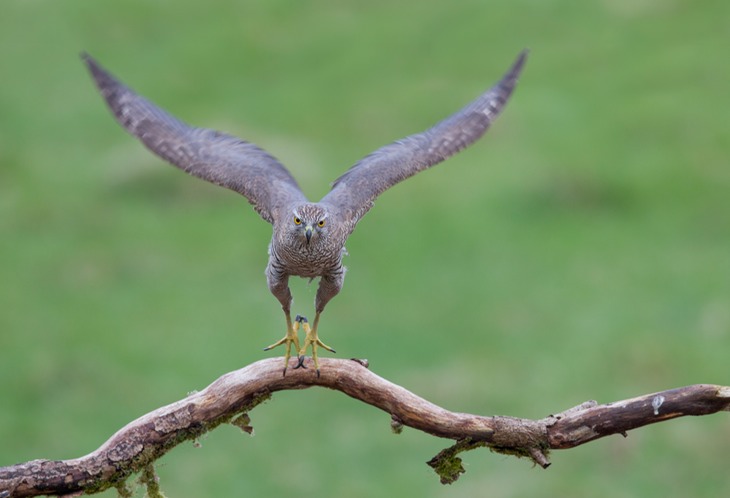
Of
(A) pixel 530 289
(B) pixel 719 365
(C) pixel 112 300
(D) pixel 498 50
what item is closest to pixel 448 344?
(A) pixel 530 289

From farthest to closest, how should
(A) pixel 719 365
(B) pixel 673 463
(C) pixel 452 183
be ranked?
(C) pixel 452 183 < (A) pixel 719 365 < (B) pixel 673 463

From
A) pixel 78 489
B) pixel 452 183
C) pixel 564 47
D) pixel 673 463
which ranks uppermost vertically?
pixel 564 47

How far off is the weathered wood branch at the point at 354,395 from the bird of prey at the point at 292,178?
1.43ft

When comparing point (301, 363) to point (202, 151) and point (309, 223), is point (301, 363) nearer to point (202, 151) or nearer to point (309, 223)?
point (309, 223)

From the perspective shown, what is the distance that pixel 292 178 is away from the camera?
630 inches

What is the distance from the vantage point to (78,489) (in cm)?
1359

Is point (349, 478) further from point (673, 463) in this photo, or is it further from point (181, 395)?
point (673, 463)

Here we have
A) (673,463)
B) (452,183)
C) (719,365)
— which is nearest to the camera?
(673,463)

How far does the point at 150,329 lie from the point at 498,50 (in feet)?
57.9

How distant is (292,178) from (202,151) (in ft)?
3.36

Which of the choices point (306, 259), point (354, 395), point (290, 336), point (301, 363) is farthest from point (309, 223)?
point (354, 395)

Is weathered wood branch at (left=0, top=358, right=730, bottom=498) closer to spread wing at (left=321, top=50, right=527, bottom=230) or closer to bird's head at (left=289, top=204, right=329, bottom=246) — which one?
bird's head at (left=289, top=204, right=329, bottom=246)

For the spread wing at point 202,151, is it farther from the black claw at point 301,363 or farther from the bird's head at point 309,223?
the black claw at point 301,363

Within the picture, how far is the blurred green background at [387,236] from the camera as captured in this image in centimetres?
2855
